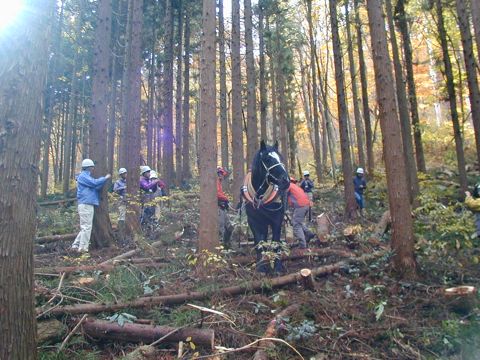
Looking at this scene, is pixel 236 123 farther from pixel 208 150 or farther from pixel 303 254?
pixel 303 254

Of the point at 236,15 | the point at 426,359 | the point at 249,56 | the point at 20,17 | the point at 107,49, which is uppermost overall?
the point at 236,15

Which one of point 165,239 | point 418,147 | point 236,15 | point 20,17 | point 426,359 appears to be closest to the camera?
point 20,17

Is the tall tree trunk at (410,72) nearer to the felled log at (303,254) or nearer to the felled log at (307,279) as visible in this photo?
the felled log at (303,254)

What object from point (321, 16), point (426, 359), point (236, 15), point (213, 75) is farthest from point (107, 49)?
point (321, 16)

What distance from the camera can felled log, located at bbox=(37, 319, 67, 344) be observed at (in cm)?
461

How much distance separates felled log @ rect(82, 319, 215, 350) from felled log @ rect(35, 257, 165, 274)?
83.1 inches

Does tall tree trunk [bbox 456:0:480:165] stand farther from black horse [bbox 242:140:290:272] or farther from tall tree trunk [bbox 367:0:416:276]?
black horse [bbox 242:140:290:272]

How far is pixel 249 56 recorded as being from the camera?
1675 centimetres

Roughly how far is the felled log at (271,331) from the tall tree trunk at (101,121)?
237 inches

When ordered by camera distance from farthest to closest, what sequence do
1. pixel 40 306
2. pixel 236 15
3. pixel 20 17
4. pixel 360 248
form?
pixel 236 15 < pixel 360 248 < pixel 40 306 < pixel 20 17

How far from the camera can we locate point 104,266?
280 inches

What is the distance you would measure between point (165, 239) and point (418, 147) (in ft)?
44.2

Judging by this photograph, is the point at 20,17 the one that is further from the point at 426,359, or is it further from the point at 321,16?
the point at 321,16

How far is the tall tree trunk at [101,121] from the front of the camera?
10016 millimetres
